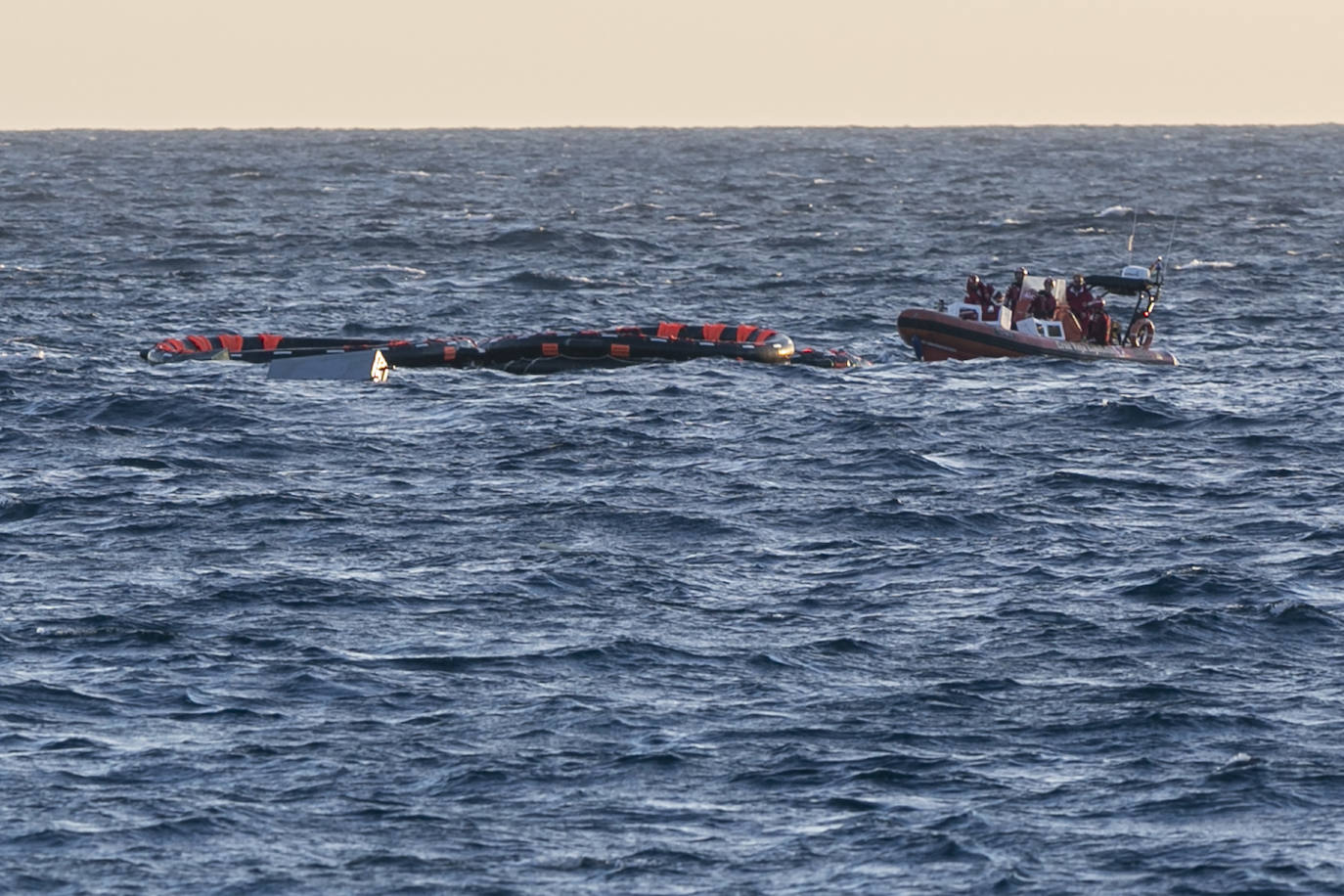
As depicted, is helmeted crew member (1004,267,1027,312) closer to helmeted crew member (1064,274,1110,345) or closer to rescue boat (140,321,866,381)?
helmeted crew member (1064,274,1110,345)

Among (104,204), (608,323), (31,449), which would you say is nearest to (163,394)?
(31,449)

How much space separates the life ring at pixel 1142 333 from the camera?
137ft

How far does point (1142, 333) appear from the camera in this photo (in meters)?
41.8

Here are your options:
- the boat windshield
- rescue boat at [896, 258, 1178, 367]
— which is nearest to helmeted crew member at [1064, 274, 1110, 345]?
rescue boat at [896, 258, 1178, 367]

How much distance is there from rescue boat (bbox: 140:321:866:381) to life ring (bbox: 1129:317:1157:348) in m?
5.42

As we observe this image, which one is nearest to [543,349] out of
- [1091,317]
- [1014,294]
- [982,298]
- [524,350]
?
[524,350]

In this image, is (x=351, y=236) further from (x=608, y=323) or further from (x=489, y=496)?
(x=489, y=496)

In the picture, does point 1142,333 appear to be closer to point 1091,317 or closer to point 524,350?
point 1091,317

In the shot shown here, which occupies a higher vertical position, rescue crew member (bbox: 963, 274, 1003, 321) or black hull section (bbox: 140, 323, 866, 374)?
rescue crew member (bbox: 963, 274, 1003, 321)

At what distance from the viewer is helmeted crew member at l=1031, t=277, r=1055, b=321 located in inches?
1645

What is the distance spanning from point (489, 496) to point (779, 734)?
1049cm

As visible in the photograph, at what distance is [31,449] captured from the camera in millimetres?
30250

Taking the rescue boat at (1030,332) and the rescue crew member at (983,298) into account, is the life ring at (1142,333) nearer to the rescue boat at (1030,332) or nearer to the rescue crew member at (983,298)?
A: the rescue boat at (1030,332)

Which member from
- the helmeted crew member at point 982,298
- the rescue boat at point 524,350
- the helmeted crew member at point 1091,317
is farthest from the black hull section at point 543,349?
the helmeted crew member at point 1091,317
